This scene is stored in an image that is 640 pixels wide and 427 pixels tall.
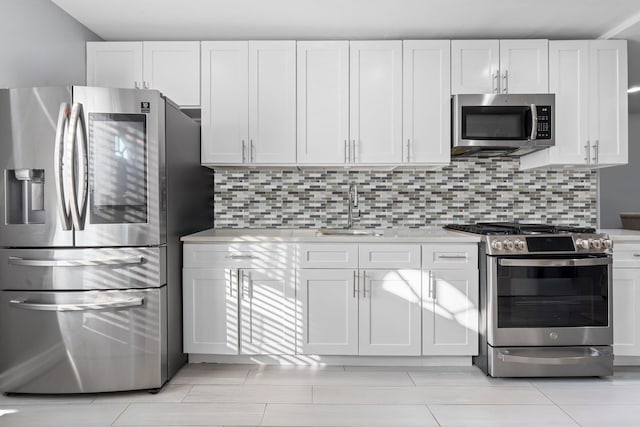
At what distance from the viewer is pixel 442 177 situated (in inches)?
143

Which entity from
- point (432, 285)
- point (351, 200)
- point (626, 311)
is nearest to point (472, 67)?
point (351, 200)

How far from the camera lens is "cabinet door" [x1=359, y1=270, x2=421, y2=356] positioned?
9.54 feet

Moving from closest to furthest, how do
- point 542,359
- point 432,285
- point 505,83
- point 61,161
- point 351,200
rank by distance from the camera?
point 61,161, point 542,359, point 432,285, point 505,83, point 351,200

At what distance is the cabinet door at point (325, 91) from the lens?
127 inches

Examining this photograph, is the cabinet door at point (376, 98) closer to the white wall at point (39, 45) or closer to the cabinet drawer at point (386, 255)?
the cabinet drawer at point (386, 255)

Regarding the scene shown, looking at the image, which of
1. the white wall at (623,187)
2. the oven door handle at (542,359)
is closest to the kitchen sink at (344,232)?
the oven door handle at (542,359)

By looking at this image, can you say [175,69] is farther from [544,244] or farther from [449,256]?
[544,244]

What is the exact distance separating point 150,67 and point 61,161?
45.3 inches

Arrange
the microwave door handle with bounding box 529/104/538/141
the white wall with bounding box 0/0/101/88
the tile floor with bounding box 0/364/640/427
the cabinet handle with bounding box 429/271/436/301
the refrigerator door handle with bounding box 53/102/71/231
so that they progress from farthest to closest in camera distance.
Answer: the microwave door handle with bounding box 529/104/538/141
the cabinet handle with bounding box 429/271/436/301
the white wall with bounding box 0/0/101/88
the refrigerator door handle with bounding box 53/102/71/231
the tile floor with bounding box 0/364/640/427

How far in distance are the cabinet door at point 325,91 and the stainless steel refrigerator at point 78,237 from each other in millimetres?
1096

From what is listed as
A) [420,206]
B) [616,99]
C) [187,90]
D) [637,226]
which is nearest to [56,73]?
[187,90]

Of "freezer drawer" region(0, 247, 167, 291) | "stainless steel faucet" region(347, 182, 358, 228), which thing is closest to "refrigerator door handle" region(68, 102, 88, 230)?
"freezer drawer" region(0, 247, 167, 291)

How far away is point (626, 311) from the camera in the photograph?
2930mm

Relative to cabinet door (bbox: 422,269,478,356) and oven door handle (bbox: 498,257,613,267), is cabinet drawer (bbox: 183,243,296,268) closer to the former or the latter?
cabinet door (bbox: 422,269,478,356)
